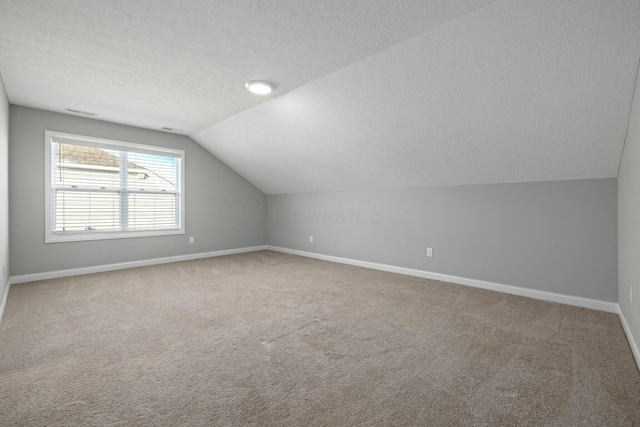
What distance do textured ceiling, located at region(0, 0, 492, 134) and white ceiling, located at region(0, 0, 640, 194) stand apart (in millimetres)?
13

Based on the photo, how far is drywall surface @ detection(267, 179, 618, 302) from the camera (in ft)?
10.1

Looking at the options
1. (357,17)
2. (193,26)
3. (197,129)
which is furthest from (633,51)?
(197,129)

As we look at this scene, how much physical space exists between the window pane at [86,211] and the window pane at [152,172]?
397 millimetres

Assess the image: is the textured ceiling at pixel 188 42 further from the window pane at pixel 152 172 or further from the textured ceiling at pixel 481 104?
Answer: the window pane at pixel 152 172

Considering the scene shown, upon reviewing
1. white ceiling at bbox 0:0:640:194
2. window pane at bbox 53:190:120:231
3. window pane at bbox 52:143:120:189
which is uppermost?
white ceiling at bbox 0:0:640:194

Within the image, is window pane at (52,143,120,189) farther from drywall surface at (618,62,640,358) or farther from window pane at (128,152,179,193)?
drywall surface at (618,62,640,358)

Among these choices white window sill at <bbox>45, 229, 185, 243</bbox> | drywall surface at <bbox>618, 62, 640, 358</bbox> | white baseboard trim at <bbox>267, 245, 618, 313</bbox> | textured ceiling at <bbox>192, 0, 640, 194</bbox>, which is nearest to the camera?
textured ceiling at <bbox>192, 0, 640, 194</bbox>

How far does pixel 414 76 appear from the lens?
2.63 metres

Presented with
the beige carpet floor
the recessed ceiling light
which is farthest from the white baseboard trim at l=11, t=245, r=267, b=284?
the recessed ceiling light

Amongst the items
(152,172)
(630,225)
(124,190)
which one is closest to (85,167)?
(124,190)

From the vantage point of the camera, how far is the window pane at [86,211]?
435cm

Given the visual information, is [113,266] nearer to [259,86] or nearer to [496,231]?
[259,86]

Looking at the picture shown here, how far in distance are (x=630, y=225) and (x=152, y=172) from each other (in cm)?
604

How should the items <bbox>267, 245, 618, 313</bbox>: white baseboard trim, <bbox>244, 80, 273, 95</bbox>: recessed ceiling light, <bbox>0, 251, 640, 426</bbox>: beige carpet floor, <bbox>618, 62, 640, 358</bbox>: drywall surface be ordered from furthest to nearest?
<bbox>244, 80, 273, 95</bbox>: recessed ceiling light, <bbox>267, 245, 618, 313</bbox>: white baseboard trim, <bbox>618, 62, 640, 358</bbox>: drywall surface, <bbox>0, 251, 640, 426</bbox>: beige carpet floor
